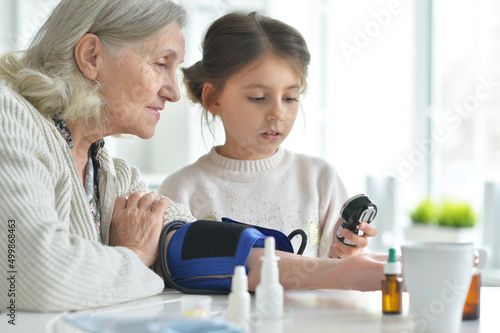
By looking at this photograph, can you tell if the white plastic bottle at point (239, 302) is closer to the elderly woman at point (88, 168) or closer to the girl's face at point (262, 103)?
the elderly woman at point (88, 168)

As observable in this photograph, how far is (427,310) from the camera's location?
0.91 meters

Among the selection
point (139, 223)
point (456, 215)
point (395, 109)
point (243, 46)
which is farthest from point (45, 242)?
point (395, 109)

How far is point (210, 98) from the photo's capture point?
1924 millimetres

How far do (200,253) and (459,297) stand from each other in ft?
1.69

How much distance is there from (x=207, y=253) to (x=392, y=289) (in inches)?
14.8

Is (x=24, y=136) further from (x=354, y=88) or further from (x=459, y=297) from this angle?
(x=354, y=88)

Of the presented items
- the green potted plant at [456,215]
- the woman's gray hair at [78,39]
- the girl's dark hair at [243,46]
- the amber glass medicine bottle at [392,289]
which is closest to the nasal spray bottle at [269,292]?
the amber glass medicine bottle at [392,289]

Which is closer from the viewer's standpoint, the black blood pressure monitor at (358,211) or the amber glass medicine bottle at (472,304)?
the amber glass medicine bottle at (472,304)

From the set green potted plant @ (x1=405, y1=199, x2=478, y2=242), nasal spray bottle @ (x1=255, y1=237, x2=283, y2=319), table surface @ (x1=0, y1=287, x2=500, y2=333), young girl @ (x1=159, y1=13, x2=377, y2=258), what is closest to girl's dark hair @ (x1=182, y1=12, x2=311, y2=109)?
young girl @ (x1=159, y1=13, x2=377, y2=258)

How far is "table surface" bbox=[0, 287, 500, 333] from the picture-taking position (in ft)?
2.94

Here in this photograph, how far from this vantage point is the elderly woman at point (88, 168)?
98 cm

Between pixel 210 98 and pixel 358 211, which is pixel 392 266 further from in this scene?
pixel 210 98

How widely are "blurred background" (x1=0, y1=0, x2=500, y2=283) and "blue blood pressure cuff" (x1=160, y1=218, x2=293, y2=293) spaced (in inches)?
109

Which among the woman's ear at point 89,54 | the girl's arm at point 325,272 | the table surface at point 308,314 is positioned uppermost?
the woman's ear at point 89,54
